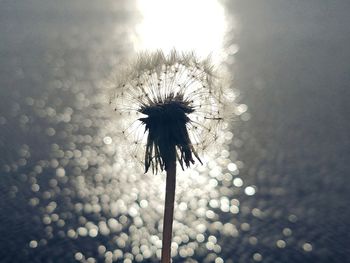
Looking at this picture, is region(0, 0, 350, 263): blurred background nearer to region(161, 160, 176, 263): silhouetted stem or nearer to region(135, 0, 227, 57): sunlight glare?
region(135, 0, 227, 57): sunlight glare

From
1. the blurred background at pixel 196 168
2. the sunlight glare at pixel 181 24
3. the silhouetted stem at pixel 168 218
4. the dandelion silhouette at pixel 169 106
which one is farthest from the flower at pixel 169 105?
the sunlight glare at pixel 181 24

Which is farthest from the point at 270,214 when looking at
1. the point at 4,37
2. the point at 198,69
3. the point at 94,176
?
the point at 4,37

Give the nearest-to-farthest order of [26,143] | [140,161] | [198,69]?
[140,161] < [198,69] < [26,143]

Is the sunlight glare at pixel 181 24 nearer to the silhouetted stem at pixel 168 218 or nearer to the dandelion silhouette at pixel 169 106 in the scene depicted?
the dandelion silhouette at pixel 169 106

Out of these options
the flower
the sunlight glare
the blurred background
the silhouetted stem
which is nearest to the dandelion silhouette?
the flower

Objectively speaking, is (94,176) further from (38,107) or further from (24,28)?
(24,28)

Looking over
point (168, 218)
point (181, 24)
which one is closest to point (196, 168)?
point (168, 218)

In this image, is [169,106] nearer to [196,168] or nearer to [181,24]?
[196,168]
